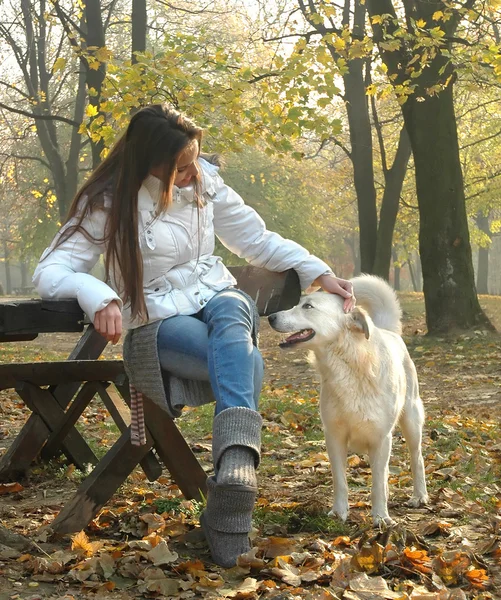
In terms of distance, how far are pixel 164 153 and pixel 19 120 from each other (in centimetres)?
2733

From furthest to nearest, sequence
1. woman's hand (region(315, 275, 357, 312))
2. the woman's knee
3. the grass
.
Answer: woman's hand (region(315, 275, 357, 312)) < the grass < the woman's knee

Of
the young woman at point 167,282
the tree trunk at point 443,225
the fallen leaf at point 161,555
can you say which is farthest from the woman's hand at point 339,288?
the tree trunk at point 443,225

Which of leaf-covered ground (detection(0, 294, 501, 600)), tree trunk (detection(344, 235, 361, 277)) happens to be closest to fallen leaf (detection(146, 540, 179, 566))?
leaf-covered ground (detection(0, 294, 501, 600))

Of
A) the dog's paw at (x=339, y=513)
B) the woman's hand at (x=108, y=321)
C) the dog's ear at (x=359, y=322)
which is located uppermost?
the woman's hand at (x=108, y=321)

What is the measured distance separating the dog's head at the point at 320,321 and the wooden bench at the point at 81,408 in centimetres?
16

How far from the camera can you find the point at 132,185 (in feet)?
12.5

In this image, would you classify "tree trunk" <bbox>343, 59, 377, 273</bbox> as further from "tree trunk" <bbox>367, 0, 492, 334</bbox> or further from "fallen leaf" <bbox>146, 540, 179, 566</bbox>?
"fallen leaf" <bbox>146, 540, 179, 566</bbox>

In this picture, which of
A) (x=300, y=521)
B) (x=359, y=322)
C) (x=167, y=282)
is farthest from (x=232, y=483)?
(x=359, y=322)

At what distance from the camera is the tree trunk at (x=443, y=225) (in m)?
13.1

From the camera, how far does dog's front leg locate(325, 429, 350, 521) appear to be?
13.9 ft

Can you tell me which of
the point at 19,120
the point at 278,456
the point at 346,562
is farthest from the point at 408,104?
the point at 19,120

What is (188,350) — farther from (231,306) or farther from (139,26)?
(139,26)

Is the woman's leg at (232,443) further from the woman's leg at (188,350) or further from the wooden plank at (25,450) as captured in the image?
the wooden plank at (25,450)

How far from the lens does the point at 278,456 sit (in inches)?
233
